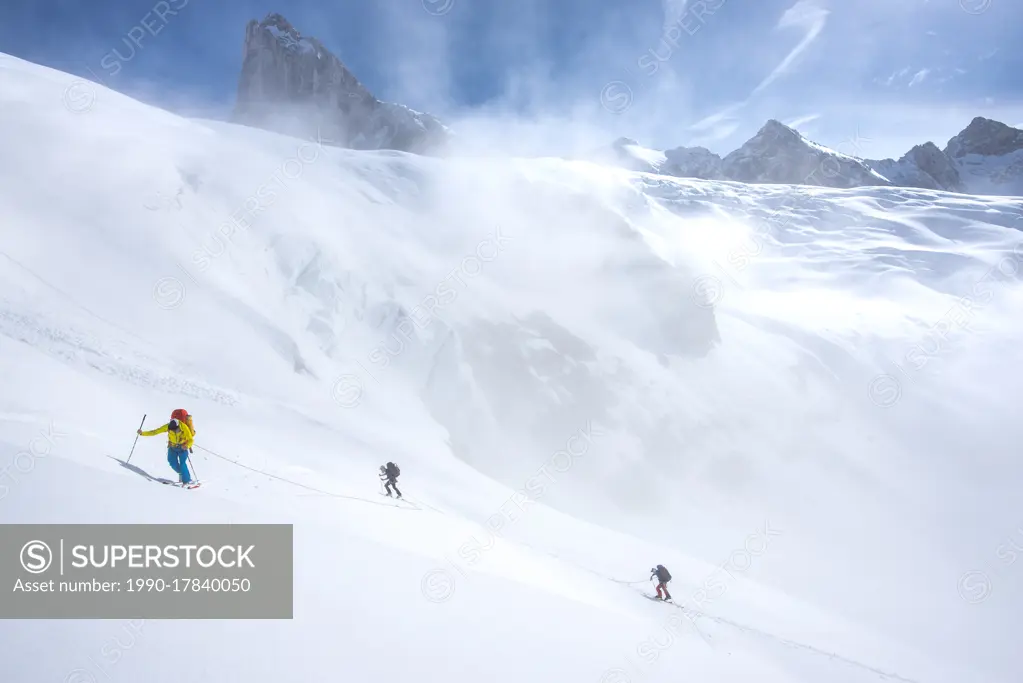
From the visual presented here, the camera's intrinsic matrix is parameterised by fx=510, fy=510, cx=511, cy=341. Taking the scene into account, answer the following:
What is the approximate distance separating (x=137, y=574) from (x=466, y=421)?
2981 cm

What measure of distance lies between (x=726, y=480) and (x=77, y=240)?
46759 mm

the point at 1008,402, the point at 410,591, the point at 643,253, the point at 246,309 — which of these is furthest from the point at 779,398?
the point at 410,591

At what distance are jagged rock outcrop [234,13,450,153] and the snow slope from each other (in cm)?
10112

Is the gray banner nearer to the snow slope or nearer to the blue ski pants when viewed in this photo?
the snow slope

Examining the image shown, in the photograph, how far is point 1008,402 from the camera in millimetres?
Result: 69312

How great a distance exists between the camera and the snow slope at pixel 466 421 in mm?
7582

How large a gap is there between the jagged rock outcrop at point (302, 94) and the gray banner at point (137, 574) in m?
139

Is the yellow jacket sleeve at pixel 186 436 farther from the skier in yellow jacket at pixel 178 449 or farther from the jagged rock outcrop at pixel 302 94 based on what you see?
the jagged rock outcrop at pixel 302 94

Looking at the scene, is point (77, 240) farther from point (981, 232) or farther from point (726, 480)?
point (981, 232)

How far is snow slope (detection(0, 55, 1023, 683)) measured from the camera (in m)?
7.58

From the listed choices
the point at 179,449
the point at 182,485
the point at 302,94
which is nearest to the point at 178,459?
the point at 179,449

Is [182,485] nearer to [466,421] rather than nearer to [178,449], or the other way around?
[178,449]

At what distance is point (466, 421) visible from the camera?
35.7 metres

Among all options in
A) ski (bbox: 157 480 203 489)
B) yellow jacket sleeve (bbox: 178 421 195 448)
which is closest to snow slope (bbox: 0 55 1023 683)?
ski (bbox: 157 480 203 489)
